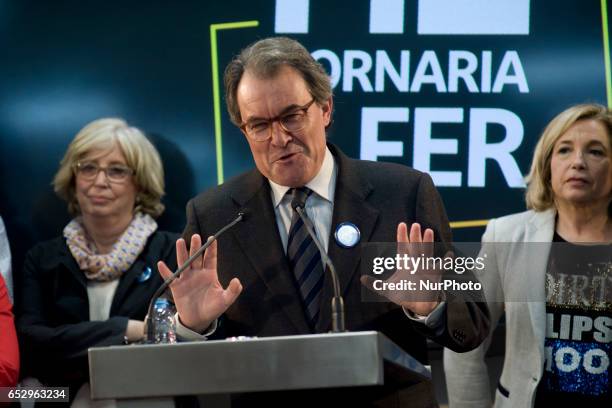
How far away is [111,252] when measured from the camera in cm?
415

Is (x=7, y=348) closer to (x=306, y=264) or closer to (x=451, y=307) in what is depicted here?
(x=306, y=264)

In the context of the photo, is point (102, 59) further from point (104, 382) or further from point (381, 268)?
point (104, 382)

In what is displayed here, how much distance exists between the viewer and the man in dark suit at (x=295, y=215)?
2596 millimetres

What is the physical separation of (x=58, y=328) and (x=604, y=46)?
9.19ft

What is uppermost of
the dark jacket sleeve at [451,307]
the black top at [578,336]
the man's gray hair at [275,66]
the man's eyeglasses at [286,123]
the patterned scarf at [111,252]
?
the man's gray hair at [275,66]

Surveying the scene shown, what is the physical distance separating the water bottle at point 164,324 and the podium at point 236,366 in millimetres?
302

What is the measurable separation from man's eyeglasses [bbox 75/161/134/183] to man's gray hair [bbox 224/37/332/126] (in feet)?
4.89

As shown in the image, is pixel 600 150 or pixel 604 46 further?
pixel 604 46

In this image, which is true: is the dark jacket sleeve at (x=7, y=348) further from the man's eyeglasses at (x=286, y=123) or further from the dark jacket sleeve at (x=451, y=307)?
the dark jacket sleeve at (x=451, y=307)

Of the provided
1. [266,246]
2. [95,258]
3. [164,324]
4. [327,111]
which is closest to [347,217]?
[266,246]

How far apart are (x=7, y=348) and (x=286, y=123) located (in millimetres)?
1338

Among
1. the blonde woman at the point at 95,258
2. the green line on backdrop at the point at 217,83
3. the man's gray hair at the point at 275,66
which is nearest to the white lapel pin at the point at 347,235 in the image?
the man's gray hair at the point at 275,66

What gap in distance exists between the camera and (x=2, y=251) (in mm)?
4227

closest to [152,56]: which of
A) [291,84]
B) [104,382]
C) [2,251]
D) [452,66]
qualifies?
[2,251]
